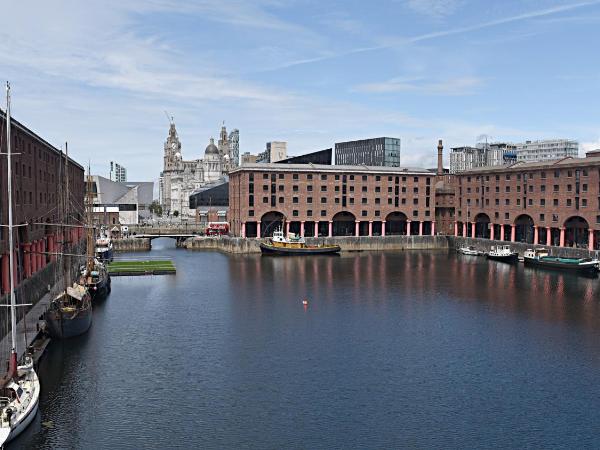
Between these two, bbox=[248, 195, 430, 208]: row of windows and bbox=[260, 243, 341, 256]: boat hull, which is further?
bbox=[248, 195, 430, 208]: row of windows

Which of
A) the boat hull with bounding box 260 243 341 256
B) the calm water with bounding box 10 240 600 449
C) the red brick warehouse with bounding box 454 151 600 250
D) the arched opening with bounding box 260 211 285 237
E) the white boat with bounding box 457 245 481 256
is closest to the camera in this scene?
the calm water with bounding box 10 240 600 449

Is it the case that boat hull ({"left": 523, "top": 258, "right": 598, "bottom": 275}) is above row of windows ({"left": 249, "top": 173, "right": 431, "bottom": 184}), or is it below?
below

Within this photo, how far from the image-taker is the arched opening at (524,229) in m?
103

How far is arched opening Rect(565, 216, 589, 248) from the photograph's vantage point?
91.9m

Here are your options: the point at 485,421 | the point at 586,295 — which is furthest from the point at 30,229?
the point at 586,295

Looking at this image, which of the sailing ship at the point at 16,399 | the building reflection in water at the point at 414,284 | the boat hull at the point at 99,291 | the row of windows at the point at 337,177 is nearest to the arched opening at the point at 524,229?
the building reflection in water at the point at 414,284

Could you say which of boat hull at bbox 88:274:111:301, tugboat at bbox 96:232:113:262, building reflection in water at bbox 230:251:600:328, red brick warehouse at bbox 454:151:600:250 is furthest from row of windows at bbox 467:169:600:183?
boat hull at bbox 88:274:111:301

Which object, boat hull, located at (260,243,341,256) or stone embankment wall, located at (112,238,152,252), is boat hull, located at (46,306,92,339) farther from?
stone embankment wall, located at (112,238,152,252)

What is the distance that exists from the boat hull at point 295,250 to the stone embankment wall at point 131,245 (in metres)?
28.1

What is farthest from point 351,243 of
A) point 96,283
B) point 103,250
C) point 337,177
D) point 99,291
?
point 96,283

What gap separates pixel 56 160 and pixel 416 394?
182ft

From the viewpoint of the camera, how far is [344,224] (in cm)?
11806

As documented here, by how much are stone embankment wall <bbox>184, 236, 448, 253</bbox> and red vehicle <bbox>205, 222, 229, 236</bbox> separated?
879 centimetres

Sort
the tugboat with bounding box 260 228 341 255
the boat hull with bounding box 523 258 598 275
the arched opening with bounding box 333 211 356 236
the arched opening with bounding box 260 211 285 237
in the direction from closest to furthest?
the boat hull with bounding box 523 258 598 275 → the tugboat with bounding box 260 228 341 255 → the arched opening with bounding box 260 211 285 237 → the arched opening with bounding box 333 211 356 236
